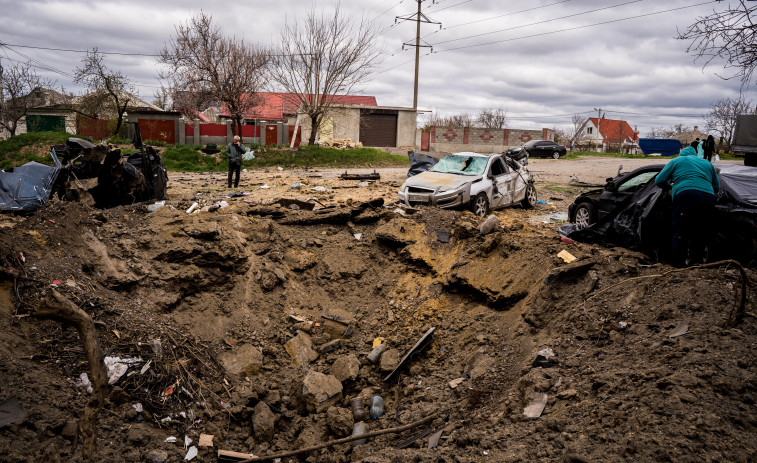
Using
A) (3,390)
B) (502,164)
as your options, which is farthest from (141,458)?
(502,164)

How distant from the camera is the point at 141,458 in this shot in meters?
4.04

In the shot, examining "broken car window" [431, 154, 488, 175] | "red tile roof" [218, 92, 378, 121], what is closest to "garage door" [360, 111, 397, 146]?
"red tile roof" [218, 92, 378, 121]

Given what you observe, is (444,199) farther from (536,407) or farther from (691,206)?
(536,407)

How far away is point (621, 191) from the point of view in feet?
26.4

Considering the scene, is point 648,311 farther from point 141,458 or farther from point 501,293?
point 141,458

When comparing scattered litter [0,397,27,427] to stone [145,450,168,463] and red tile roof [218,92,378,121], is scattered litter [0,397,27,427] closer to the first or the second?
stone [145,450,168,463]

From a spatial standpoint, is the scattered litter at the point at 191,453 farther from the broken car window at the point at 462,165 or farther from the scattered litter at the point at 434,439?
the broken car window at the point at 462,165

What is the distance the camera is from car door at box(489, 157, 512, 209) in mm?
11172

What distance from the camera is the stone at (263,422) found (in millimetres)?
5086

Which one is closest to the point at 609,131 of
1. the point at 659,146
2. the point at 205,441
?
the point at 659,146

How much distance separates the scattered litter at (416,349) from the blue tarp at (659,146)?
3293cm

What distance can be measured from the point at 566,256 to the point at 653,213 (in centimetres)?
151

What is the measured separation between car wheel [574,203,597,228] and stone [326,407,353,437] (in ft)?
19.6

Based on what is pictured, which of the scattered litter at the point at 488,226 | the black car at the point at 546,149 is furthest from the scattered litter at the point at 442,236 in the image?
the black car at the point at 546,149
